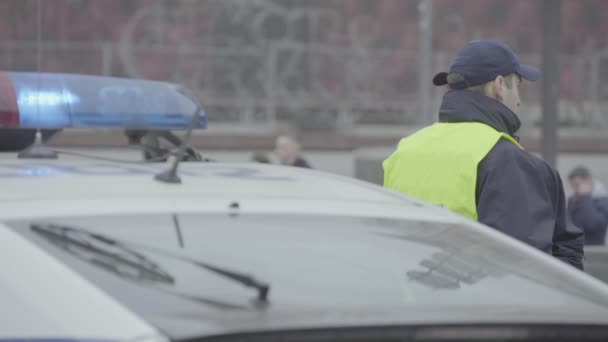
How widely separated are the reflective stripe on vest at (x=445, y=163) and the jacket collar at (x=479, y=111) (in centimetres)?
4

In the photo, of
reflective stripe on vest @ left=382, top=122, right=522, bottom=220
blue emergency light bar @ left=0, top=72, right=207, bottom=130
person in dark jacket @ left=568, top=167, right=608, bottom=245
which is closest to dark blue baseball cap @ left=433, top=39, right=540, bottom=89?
reflective stripe on vest @ left=382, top=122, right=522, bottom=220

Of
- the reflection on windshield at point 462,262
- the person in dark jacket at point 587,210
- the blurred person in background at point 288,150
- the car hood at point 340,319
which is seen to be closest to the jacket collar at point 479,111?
the reflection on windshield at point 462,262

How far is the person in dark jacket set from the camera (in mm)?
9172

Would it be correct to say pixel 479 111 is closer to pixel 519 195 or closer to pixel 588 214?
pixel 519 195

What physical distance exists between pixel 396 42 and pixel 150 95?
55.6 ft

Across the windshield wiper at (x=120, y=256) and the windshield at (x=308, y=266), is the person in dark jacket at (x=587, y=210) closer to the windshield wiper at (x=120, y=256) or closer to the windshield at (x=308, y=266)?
the windshield at (x=308, y=266)

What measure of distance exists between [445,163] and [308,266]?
1.35 metres

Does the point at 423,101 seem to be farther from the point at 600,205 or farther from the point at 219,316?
the point at 219,316

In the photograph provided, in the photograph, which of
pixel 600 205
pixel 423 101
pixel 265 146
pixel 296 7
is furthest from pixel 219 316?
pixel 296 7

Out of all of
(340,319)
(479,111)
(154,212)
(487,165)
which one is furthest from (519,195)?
(340,319)

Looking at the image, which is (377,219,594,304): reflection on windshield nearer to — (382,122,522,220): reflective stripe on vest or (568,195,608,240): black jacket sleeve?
(382,122,522,220): reflective stripe on vest

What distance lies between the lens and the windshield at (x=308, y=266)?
1.93 meters

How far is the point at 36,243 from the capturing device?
2.02 meters

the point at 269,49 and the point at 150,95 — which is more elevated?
the point at 150,95
